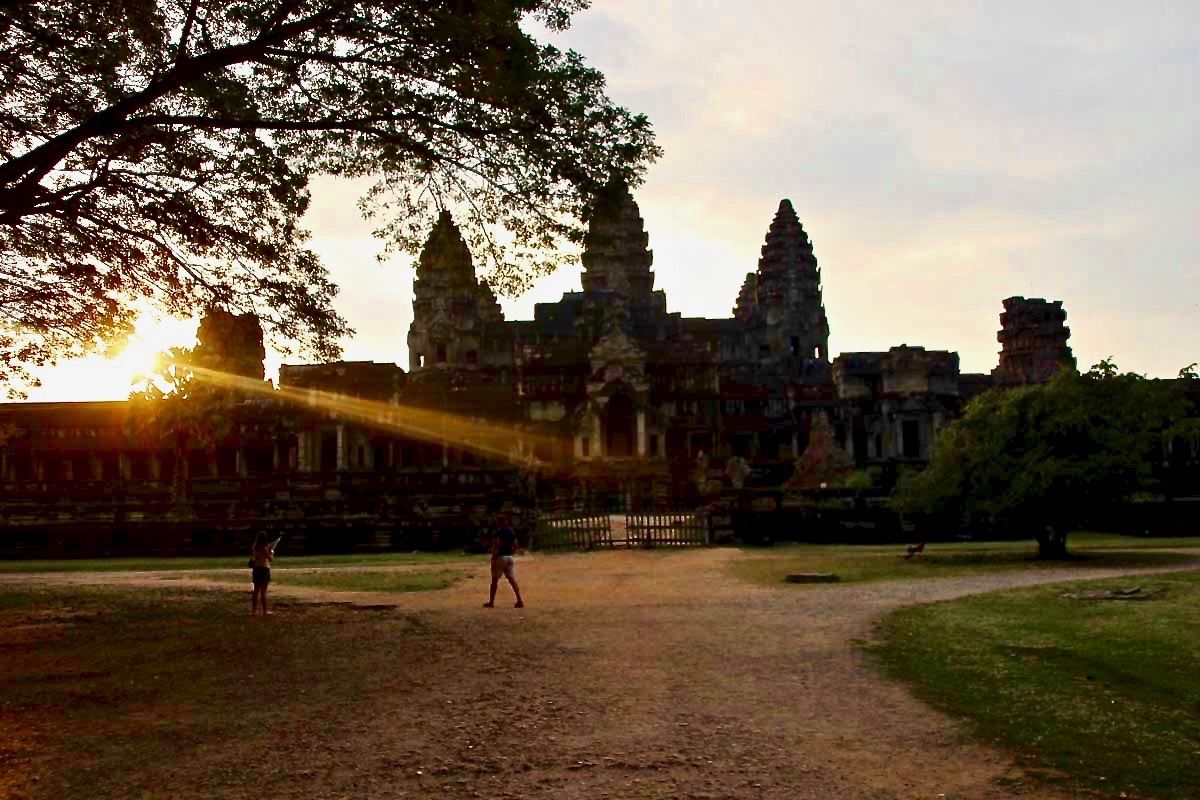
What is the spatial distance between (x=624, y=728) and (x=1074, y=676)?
181 inches

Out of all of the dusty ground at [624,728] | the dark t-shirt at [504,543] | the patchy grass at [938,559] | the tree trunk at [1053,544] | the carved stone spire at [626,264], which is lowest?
the dusty ground at [624,728]

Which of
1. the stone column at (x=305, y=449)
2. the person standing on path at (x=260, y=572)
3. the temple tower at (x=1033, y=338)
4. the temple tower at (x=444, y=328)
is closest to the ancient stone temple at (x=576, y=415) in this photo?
the stone column at (x=305, y=449)

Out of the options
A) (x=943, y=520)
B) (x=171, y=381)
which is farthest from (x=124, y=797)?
(x=171, y=381)

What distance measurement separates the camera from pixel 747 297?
276ft

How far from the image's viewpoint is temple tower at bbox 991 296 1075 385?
7069 cm

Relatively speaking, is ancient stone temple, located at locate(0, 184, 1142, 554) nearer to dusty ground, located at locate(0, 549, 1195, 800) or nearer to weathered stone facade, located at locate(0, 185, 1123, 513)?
weathered stone facade, located at locate(0, 185, 1123, 513)

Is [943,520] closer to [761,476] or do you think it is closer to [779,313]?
[761,476]

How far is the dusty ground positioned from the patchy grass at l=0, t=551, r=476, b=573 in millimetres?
14010

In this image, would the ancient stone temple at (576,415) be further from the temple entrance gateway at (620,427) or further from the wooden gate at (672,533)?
the wooden gate at (672,533)

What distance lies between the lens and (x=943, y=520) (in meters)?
30.0

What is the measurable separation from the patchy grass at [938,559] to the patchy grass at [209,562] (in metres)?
9.16

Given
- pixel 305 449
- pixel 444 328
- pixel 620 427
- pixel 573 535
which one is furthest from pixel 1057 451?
pixel 444 328

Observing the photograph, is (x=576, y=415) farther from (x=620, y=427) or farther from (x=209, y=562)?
(x=209, y=562)

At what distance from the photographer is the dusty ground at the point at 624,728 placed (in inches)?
263
